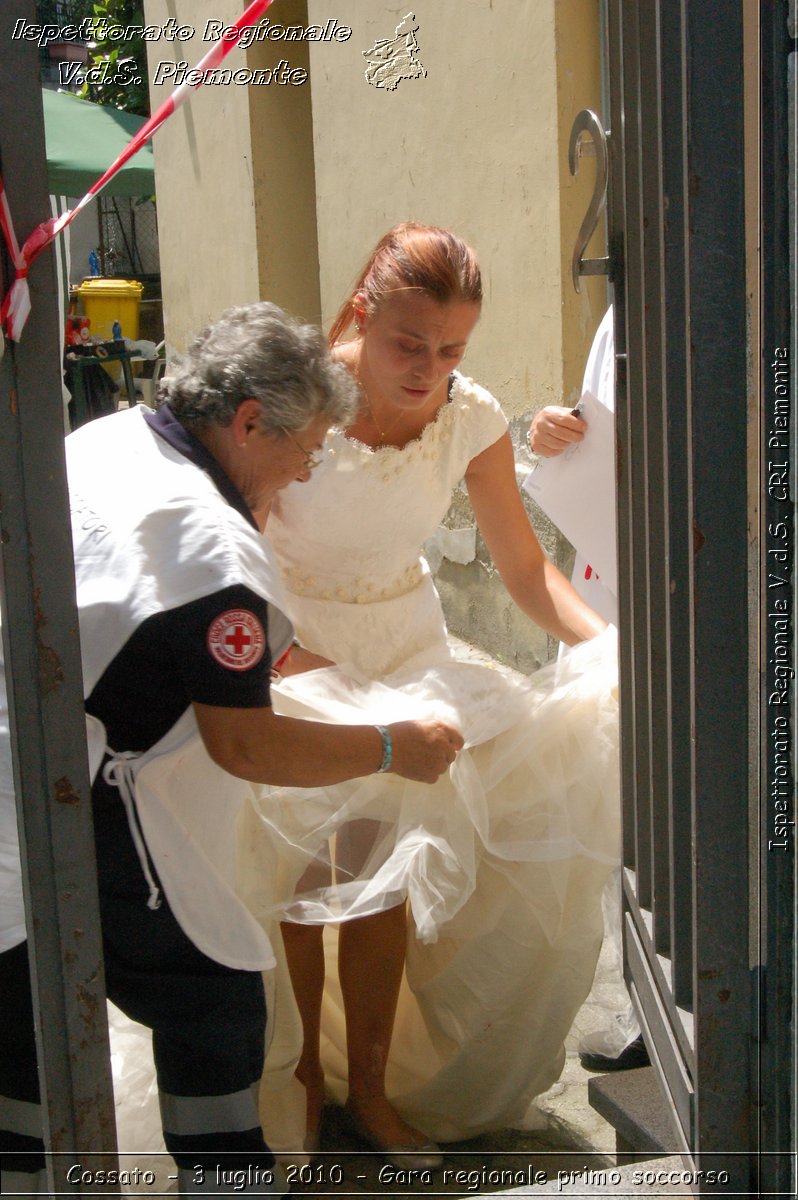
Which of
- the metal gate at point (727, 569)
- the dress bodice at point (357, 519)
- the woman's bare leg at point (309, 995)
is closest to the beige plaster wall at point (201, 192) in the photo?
the dress bodice at point (357, 519)

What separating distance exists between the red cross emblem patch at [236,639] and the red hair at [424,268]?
0.97 metres

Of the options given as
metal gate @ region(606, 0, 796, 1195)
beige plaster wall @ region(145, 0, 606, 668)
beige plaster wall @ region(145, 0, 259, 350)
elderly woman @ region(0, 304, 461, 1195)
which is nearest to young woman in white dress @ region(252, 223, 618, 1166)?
elderly woman @ region(0, 304, 461, 1195)

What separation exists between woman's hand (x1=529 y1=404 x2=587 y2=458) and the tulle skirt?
42 cm

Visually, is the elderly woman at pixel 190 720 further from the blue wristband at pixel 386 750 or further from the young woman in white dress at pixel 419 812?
the young woman in white dress at pixel 419 812

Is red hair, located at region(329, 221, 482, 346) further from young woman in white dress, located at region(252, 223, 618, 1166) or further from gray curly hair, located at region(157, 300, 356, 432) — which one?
gray curly hair, located at region(157, 300, 356, 432)

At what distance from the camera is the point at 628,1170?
1542mm

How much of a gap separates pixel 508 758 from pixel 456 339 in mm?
820

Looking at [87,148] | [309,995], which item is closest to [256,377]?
[309,995]

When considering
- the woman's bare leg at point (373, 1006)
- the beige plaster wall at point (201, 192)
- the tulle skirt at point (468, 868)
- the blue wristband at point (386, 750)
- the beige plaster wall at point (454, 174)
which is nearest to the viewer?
the blue wristband at point (386, 750)

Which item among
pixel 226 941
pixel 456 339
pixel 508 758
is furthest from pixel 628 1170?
pixel 456 339

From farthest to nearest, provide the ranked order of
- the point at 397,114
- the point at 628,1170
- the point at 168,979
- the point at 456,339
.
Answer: the point at 397,114 → the point at 456,339 → the point at 168,979 → the point at 628,1170

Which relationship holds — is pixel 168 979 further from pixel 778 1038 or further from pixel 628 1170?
pixel 778 1038

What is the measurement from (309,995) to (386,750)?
0.61m

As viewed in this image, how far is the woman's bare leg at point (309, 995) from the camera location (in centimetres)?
232
